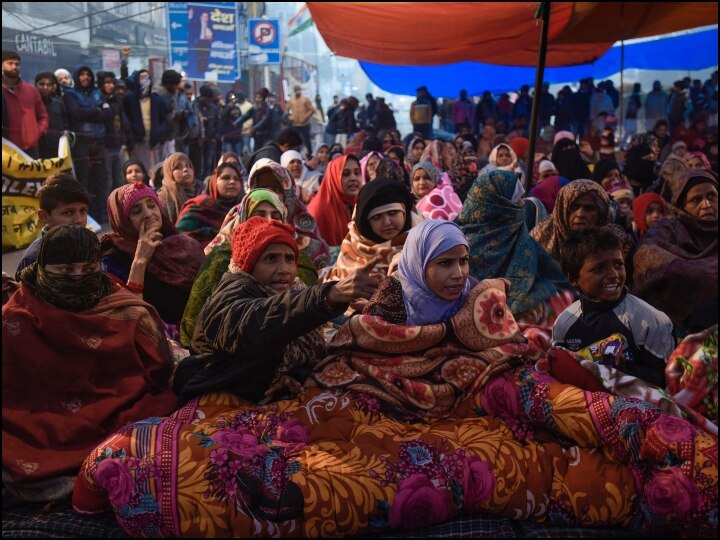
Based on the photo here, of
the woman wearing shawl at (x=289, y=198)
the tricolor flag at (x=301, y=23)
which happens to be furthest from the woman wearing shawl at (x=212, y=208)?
the tricolor flag at (x=301, y=23)

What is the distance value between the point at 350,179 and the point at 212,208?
1.19 metres

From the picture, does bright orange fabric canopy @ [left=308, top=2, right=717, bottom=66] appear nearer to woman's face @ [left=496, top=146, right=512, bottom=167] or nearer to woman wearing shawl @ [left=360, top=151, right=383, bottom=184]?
woman's face @ [left=496, top=146, right=512, bottom=167]

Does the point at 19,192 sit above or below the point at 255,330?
above

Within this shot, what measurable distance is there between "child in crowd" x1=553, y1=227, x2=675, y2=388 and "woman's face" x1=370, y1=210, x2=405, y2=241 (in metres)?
1.28

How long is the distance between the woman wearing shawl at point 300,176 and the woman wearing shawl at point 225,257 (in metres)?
2.81

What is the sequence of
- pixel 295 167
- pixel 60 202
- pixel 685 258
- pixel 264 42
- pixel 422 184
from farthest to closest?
pixel 264 42 < pixel 295 167 < pixel 422 184 < pixel 685 258 < pixel 60 202

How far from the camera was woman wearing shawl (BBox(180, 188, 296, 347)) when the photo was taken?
3.43 m

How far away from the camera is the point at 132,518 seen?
231cm

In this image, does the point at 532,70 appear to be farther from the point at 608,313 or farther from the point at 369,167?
the point at 608,313

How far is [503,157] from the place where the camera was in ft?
26.1

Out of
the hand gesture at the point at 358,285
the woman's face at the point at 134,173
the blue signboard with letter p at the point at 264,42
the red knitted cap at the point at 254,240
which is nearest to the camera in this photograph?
the hand gesture at the point at 358,285

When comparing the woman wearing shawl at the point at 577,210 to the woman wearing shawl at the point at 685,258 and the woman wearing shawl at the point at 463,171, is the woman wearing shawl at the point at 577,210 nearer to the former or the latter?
the woman wearing shawl at the point at 685,258

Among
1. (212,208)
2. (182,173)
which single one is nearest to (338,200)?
(212,208)

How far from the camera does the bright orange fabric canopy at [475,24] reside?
24.3ft
